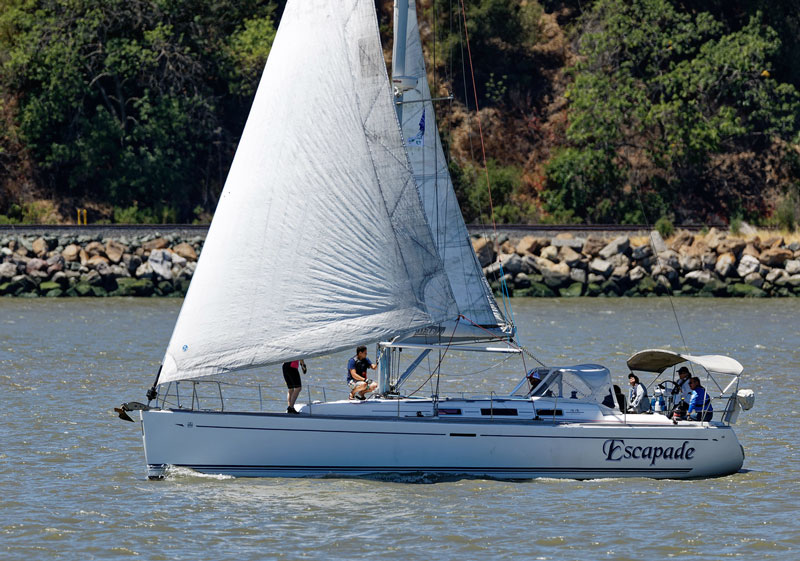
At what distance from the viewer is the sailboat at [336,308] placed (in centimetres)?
1867

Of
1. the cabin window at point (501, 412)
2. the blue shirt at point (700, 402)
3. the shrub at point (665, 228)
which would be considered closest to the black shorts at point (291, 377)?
the cabin window at point (501, 412)

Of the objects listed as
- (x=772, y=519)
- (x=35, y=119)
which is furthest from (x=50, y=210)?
(x=772, y=519)

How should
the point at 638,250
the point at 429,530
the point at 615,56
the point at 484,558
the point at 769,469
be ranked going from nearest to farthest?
1. the point at 484,558
2. the point at 429,530
3. the point at 769,469
4. the point at 638,250
5. the point at 615,56

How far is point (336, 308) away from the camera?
18688 millimetres

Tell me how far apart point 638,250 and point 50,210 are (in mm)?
28265

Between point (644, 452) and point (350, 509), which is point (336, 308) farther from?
point (644, 452)

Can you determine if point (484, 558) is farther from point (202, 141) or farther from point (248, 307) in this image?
point (202, 141)

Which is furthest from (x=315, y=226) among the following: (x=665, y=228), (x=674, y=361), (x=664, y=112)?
(x=664, y=112)

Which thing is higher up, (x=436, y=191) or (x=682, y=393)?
(x=436, y=191)

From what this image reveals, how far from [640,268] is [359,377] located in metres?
35.2

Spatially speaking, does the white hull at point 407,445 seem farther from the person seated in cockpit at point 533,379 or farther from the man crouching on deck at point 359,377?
the person seated in cockpit at point 533,379

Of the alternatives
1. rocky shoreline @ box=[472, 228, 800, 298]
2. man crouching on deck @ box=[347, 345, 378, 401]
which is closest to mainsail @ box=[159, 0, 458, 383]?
man crouching on deck @ box=[347, 345, 378, 401]

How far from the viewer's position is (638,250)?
180 ft

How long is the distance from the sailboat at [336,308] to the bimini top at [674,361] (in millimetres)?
946
